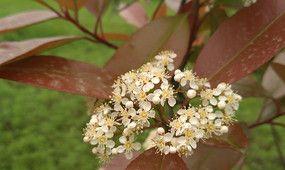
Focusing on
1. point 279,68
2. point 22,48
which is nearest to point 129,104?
point 22,48

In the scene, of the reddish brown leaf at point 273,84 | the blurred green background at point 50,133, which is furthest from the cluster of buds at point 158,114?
the blurred green background at point 50,133

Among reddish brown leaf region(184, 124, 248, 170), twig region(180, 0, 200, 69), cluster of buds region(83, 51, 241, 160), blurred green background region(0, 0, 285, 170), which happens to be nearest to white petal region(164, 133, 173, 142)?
cluster of buds region(83, 51, 241, 160)

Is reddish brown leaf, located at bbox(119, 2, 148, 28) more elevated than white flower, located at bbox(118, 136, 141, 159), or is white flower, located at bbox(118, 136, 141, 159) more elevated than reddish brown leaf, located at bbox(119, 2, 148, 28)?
reddish brown leaf, located at bbox(119, 2, 148, 28)

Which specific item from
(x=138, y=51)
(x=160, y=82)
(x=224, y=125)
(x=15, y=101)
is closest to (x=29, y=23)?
(x=138, y=51)

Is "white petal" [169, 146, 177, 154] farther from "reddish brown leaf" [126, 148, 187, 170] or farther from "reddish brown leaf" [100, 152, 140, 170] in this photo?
"reddish brown leaf" [100, 152, 140, 170]

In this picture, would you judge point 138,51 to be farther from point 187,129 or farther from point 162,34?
point 187,129

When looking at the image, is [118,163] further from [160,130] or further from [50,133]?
[50,133]
